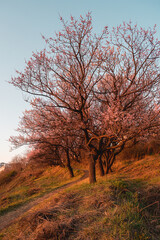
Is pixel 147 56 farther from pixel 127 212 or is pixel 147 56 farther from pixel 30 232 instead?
pixel 30 232

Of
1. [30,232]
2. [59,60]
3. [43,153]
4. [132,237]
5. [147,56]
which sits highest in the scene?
[59,60]

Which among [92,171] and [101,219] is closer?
[101,219]

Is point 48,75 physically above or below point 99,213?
above

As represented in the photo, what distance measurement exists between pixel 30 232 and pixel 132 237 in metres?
2.64

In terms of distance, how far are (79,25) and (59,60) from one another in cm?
209

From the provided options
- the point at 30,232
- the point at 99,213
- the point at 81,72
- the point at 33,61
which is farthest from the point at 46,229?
the point at 33,61

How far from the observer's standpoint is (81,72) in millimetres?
8797

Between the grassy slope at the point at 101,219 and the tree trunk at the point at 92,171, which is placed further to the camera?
the tree trunk at the point at 92,171

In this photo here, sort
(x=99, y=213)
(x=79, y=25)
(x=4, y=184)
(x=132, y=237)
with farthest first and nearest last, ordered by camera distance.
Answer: (x=4, y=184) → (x=79, y=25) → (x=99, y=213) → (x=132, y=237)

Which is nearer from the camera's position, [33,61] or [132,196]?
[132,196]

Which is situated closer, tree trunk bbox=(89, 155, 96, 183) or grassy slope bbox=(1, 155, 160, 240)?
grassy slope bbox=(1, 155, 160, 240)

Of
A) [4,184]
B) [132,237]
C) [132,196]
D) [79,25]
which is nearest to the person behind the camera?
[132,237]

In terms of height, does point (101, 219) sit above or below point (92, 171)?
below

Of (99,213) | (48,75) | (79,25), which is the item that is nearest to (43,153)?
(48,75)
